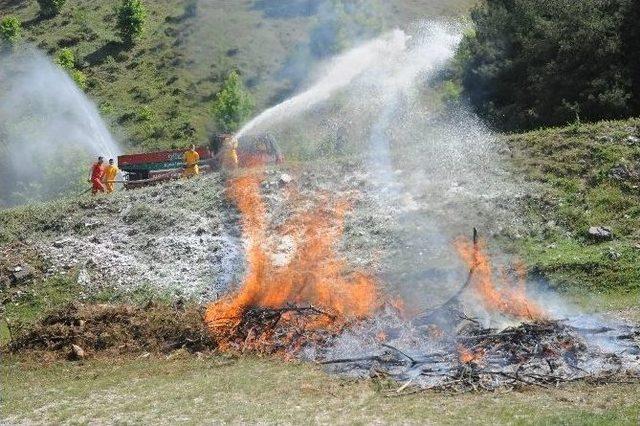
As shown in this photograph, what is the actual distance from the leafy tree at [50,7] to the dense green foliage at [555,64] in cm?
5095

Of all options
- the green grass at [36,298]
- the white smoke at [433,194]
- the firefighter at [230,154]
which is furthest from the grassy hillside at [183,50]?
the green grass at [36,298]

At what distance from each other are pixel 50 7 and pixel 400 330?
66.1 metres

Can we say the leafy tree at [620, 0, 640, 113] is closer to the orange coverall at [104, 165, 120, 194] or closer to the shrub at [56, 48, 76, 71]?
the orange coverall at [104, 165, 120, 194]

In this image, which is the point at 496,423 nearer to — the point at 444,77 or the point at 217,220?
the point at 217,220

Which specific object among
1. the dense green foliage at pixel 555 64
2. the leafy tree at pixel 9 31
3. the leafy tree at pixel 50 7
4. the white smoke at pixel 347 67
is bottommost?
the dense green foliage at pixel 555 64

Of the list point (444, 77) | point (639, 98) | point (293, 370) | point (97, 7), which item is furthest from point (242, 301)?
point (97, 7)

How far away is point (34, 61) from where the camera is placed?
61.2 metres

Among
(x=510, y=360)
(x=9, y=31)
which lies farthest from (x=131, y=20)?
(x=510, y=360)

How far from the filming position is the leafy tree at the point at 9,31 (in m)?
62.4

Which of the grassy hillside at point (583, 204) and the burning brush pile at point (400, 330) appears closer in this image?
the burning brush pile at point (400, 330)

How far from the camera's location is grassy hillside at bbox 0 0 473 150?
5412cm

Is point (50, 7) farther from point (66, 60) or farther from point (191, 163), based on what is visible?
point (191, 163)

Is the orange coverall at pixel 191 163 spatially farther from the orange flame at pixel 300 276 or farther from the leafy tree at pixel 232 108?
the leafy tree at pixel 232 108

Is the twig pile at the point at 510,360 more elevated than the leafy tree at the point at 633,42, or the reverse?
the leafy tree at the point at 633,42
